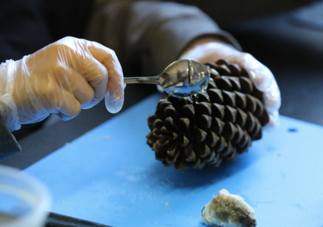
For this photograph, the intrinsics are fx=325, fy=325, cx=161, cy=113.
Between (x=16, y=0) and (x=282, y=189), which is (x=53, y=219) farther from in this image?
(x=16, y=0)

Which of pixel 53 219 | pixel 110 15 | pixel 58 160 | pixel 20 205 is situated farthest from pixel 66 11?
pixel 20 205

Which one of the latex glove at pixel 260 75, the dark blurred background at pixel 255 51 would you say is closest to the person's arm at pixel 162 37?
the latex glove at pixel 260 75

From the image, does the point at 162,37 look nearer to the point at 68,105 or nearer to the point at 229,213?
the point at 68,105

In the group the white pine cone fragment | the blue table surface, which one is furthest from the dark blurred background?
the white pine cone fragment

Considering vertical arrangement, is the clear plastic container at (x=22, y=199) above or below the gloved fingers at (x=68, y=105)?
above

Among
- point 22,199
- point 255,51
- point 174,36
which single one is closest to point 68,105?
point 22,199

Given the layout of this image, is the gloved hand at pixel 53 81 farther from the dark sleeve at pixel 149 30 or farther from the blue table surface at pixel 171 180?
the dark sleeve at pixel 149 30

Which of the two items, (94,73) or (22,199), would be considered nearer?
(22,199)
